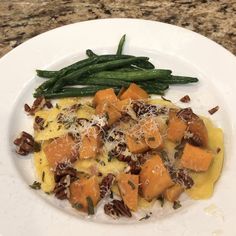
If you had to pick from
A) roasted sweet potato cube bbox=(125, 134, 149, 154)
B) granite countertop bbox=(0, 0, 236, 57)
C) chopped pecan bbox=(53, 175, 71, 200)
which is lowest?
chopped pecan bbox=(53, 175, 71, 200)

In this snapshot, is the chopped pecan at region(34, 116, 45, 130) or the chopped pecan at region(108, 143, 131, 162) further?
the chopped pecan at region(34, 116, 45, 130)

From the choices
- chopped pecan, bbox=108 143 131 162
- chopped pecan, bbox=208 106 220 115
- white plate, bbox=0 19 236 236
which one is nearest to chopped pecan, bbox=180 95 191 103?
white plate, bbox=0 19 236 236

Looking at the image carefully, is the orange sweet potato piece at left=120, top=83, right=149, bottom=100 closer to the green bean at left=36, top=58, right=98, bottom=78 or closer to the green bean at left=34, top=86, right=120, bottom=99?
the green bean at left=34, top=86, right=120, bottom=99

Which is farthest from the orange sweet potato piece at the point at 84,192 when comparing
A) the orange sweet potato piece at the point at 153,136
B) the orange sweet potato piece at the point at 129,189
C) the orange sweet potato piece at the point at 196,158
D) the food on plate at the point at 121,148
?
the orange sweet potato piece at the point at 196,158

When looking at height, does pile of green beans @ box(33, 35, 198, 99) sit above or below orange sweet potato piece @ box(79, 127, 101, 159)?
above

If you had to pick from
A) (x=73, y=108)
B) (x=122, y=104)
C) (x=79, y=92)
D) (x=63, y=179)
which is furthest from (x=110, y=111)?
(x=63, y=179)

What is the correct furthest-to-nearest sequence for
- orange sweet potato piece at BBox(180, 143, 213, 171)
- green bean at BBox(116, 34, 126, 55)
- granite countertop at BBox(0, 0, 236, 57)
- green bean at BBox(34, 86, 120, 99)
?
granite countertop at BBox(0, 0, 236, 57) → green bean at BBox(116, 34, 126, 55) → green bean at BBox(34, 86, 120, 99) → orange sweet potato piece at BBox(180, 143, 213, 171)
